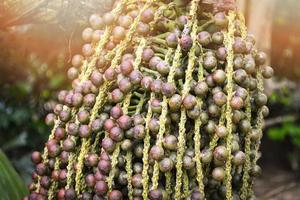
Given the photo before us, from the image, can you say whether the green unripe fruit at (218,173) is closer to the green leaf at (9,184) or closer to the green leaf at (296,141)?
the green leaf at (9,184)

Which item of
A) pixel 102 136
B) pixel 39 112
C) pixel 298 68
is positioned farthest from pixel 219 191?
pixel 298 68

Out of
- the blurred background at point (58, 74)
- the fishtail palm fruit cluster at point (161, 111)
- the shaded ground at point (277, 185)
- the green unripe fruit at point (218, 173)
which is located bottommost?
the shaded ground at point (277, 185)

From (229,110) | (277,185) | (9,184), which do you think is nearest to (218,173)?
(229,110)

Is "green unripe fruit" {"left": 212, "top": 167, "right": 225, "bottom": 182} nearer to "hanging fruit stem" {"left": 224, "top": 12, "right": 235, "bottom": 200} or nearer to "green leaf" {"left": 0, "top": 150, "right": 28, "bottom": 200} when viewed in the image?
"hanging fruit stem" {"left": 224, "top": 12, "right": 235, "bottom": 200}

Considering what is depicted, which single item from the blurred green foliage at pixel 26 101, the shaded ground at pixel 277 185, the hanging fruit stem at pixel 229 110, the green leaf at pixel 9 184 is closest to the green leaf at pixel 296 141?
the shaded ground at pixel 277 185

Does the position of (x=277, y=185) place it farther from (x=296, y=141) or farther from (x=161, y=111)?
(x=161, y=111)

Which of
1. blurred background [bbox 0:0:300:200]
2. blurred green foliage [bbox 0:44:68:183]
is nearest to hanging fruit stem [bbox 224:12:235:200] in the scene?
blurred background [bbox 0:0:300:200]

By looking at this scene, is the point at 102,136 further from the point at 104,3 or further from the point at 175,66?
the point at 104,3
